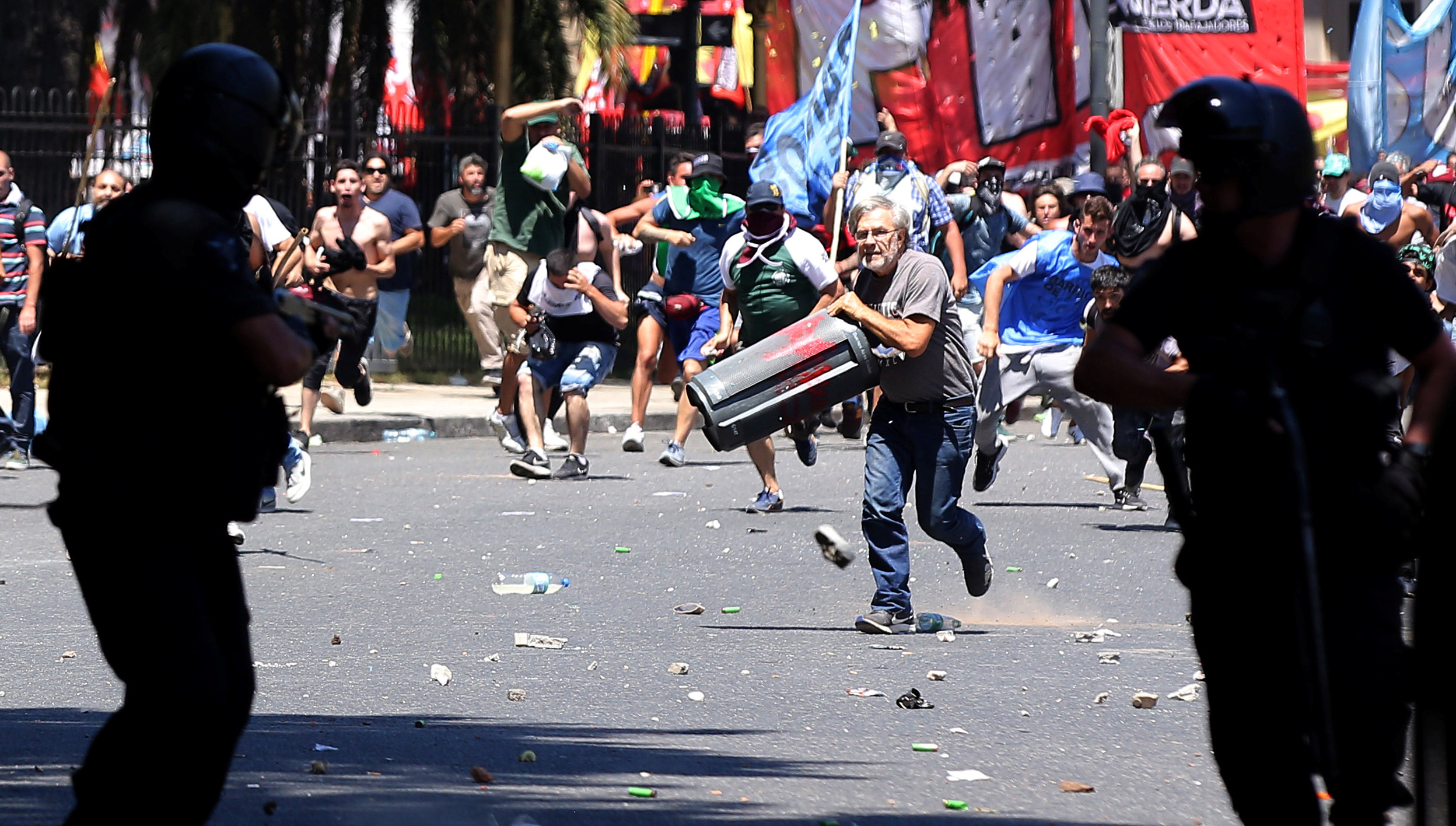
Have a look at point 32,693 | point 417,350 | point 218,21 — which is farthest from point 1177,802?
point 218,21

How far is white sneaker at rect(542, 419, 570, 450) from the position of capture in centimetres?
1457

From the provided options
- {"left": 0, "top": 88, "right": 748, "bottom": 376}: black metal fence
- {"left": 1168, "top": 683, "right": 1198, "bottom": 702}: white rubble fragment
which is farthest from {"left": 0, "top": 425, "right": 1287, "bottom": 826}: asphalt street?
{"left": 0, "top": 88, "right": 748, "bottom": 376}: black metal fence

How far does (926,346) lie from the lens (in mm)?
8016

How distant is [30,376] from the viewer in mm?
13156

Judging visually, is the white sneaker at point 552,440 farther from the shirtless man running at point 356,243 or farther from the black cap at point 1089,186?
the black cap at point 1089,186

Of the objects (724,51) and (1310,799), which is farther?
(724,51)

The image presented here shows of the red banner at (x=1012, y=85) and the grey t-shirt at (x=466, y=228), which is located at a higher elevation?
the red banner at (x=1012, y=85)

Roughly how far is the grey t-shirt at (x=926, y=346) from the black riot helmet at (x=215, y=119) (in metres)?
4.41

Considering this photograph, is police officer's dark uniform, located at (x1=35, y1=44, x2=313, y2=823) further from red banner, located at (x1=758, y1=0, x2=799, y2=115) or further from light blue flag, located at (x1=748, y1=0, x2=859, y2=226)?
red banner, located at (x1=758, y1=0, x2=799, y2=115)

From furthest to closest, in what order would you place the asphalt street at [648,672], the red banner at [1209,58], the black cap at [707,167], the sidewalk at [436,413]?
the red banner at [1209,58], the sidewalk at [436,413], the black cap at [707,167], the asphalt street at [648,672]

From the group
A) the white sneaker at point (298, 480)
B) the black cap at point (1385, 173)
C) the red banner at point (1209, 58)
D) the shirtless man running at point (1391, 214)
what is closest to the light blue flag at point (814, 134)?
the shirtless man running at point (1391, 214)

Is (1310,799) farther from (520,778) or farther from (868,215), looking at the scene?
(868,215)

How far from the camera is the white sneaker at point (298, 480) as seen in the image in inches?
420

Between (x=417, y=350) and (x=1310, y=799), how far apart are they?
16660mm
